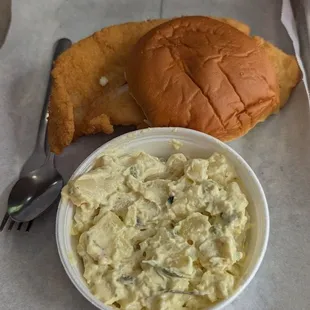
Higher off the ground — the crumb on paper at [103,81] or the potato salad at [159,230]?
the crumb on paper at [103,81]

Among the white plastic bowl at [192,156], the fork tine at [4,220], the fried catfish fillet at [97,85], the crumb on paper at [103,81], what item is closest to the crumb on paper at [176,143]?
the white plastic bowl at [192,156]

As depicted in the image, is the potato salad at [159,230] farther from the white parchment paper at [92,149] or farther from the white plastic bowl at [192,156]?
the white parchment paper at [92,149]

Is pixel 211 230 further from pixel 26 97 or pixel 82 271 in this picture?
pixel 26 97

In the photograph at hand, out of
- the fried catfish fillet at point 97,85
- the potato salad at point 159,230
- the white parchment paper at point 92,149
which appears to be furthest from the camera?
the fried catfish fillet at point 97,85

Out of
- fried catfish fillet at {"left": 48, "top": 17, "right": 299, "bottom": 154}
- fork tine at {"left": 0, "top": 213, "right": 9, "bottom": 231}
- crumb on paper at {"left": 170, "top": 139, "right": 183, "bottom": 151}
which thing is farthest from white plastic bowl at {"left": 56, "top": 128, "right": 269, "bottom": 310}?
fork tine at {"left": 0, "top": 213, "right": 9, "bottom": 231}

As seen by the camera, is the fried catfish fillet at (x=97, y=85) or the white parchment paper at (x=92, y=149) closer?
the white parchment paper at (x=92, y=149)

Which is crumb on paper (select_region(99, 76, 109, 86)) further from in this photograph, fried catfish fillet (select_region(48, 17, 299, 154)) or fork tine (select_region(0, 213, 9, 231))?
fork tine (select_region(0, 213, 9, 231))
